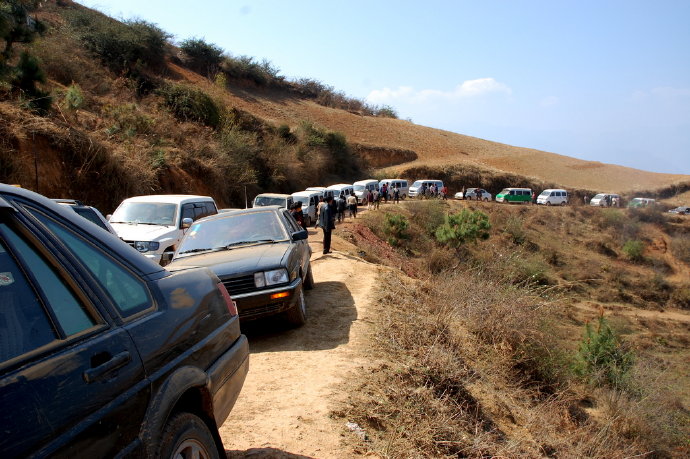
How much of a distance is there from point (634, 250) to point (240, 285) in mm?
37586

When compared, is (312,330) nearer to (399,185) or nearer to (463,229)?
(463,229)

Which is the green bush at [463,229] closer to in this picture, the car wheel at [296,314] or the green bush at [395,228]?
the green bush at [395,228]

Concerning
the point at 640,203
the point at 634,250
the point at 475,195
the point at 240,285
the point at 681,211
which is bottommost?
the point at 634,250

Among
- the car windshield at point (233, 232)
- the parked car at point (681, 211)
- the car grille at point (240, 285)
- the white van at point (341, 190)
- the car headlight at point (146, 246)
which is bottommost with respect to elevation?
the parked car at point (681, 211)

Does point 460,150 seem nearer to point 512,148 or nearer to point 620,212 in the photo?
point 512,148

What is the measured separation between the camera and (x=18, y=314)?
1.83m

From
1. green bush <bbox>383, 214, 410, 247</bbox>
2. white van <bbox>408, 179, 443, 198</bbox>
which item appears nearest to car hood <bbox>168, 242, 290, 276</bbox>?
green bush <bbox>383, 214, 410, 247</bbox>

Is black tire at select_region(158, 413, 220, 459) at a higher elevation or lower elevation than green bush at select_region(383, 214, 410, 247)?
higher

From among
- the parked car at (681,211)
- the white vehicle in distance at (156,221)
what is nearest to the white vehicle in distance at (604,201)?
the parked car at (681,211)

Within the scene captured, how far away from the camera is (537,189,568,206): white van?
4667 cm

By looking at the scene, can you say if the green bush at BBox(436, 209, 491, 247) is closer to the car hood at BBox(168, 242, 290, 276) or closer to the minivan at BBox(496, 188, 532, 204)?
the minivan at BBox(496, 188, 532, 204)

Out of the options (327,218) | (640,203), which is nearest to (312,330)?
(327,218)

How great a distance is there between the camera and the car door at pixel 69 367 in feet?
5.46

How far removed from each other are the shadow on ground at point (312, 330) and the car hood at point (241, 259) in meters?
0.82
